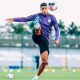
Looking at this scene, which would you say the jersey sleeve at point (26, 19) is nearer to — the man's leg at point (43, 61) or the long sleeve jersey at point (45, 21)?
the long sleeve jersey at point (45, 21)

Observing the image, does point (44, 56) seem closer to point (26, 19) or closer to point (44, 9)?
point (26, 19)

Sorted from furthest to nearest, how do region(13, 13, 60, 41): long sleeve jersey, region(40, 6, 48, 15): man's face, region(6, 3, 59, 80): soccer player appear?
region(13, 13, 60, 41): long sleeve jersey, region(6, 3, 59, 80): soccer player, region(40, 6, 48, 15): man's face

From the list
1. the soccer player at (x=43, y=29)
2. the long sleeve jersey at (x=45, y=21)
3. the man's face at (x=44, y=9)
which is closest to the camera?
the man's face at (x=44, y=9)

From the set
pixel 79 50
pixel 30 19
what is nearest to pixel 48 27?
pixel 30 19

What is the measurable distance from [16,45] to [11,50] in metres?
0.70

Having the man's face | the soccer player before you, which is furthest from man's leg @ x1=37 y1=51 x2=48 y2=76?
the man's face

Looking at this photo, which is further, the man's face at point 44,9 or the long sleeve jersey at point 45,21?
the long sleeve jersey at point 45,21

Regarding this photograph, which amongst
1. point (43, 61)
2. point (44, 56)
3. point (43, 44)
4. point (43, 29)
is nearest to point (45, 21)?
point (43, 29)

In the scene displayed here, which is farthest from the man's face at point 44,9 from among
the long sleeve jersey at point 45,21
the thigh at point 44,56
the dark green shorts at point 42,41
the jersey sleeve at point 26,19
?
the thigh at point 44,56

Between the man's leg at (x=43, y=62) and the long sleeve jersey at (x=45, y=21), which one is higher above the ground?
the long sleeve jersey at (x=45, y=21)

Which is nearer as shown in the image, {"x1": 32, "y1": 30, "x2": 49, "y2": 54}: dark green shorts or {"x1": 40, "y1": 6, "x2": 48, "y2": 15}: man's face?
{"x1": 40, "y1": 6, "x2": 48, "y2": 15}: man's face

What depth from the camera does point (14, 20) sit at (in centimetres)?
1383

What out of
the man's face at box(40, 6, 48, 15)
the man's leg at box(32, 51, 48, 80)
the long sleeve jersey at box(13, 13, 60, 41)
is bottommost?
the man's leg at box(32, 51, 48, 80)

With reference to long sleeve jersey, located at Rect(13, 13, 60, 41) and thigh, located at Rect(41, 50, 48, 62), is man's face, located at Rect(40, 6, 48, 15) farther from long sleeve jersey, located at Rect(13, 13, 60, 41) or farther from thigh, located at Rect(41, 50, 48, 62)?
thigh, located at Rect(41, 50, 48, 62)
